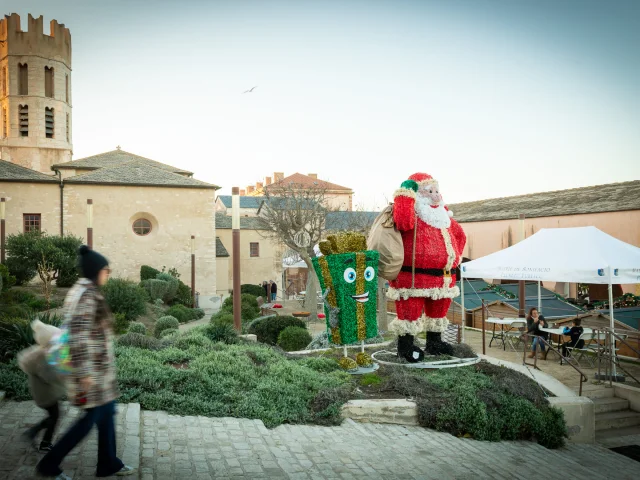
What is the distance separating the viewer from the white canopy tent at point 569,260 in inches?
387

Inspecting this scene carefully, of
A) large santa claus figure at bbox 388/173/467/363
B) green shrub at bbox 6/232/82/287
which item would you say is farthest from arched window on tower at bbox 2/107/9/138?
large santa claus figure at bbox 388/173/467/363

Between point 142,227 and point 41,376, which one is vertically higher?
point 142,227

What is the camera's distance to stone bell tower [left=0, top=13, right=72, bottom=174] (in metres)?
42.6

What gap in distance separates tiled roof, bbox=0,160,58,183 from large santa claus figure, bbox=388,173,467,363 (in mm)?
28433

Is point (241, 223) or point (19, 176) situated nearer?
point (19, 176)

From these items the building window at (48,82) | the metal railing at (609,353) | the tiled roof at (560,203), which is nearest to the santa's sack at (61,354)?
the metal railing at (609,353)

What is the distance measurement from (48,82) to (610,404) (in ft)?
156

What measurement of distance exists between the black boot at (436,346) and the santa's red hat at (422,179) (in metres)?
2.59

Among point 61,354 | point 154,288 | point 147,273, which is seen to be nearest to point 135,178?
point 147,273

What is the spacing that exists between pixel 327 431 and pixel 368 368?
7.61ft

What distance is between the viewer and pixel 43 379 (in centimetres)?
436

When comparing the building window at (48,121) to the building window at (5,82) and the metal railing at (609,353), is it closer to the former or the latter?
the building window at (5,82)

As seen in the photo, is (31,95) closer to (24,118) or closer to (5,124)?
(24,118)

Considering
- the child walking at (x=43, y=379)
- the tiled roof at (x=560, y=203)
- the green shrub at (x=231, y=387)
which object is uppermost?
the tiled roof at (x=560, y=203)
